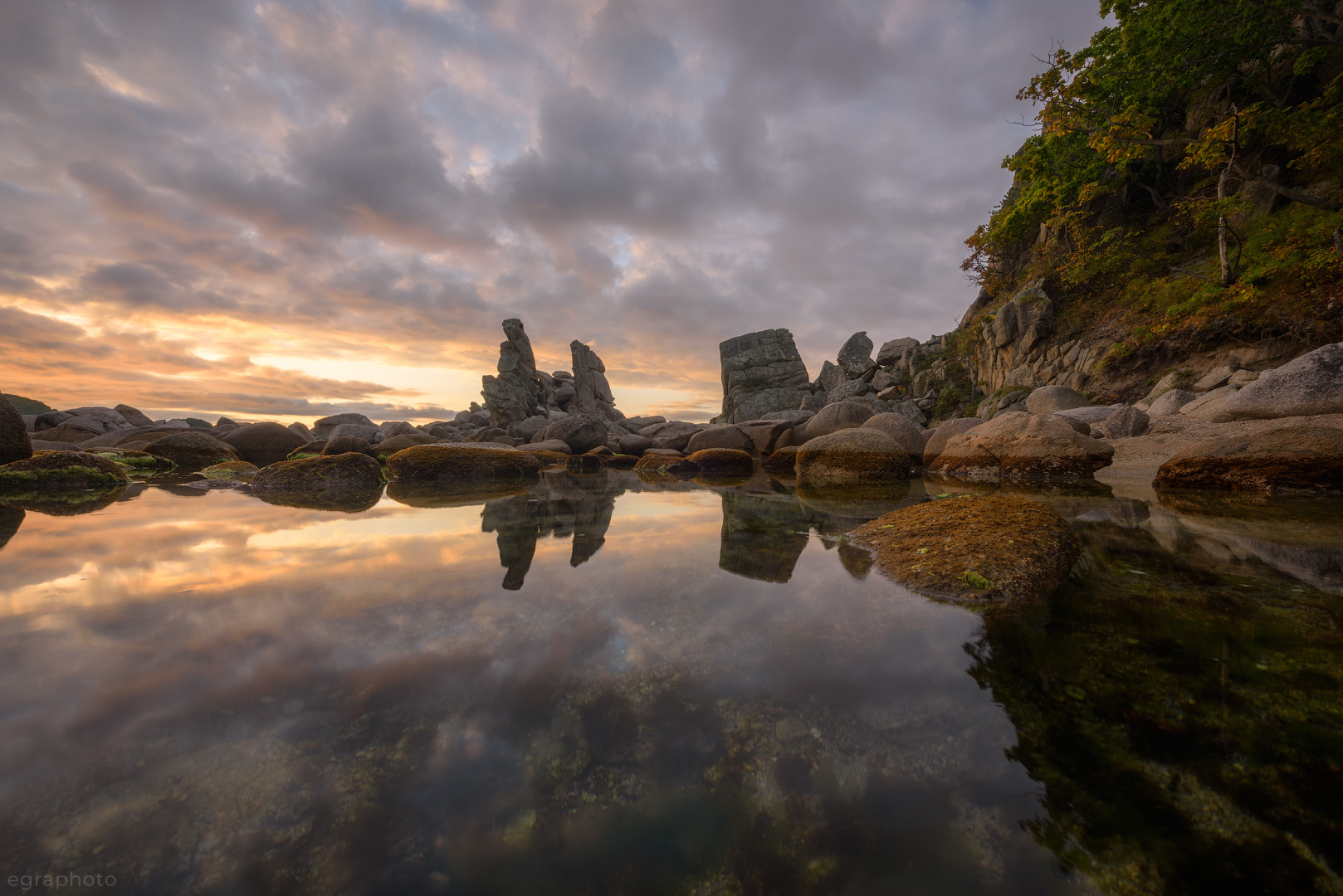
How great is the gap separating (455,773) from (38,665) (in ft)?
6.48

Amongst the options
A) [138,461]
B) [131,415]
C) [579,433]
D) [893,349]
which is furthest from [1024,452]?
[131,415]

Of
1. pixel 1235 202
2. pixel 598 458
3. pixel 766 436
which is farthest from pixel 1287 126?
pixel 598 458

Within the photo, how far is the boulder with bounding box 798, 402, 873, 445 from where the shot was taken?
14516mm

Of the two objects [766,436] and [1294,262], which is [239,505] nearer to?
[766,436]

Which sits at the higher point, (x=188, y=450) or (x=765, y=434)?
(x=765, y=434)

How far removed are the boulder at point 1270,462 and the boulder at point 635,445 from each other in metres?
14.4

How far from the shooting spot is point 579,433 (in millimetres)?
18812

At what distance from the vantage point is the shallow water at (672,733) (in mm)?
1008

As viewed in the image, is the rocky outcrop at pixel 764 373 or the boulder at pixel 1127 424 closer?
the boulder at pixel 1127 424

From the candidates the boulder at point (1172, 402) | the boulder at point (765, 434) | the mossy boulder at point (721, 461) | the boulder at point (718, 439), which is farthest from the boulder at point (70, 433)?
the boulder at point (1172, 402)

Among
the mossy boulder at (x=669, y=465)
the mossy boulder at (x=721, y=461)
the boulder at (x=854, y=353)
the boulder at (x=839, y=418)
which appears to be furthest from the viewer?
the boulder at (x=854, y=353)

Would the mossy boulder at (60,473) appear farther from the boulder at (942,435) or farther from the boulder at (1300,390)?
the boulder at (1300,390)

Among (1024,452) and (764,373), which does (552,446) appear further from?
(764,373)

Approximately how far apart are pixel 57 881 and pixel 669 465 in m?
12.5
